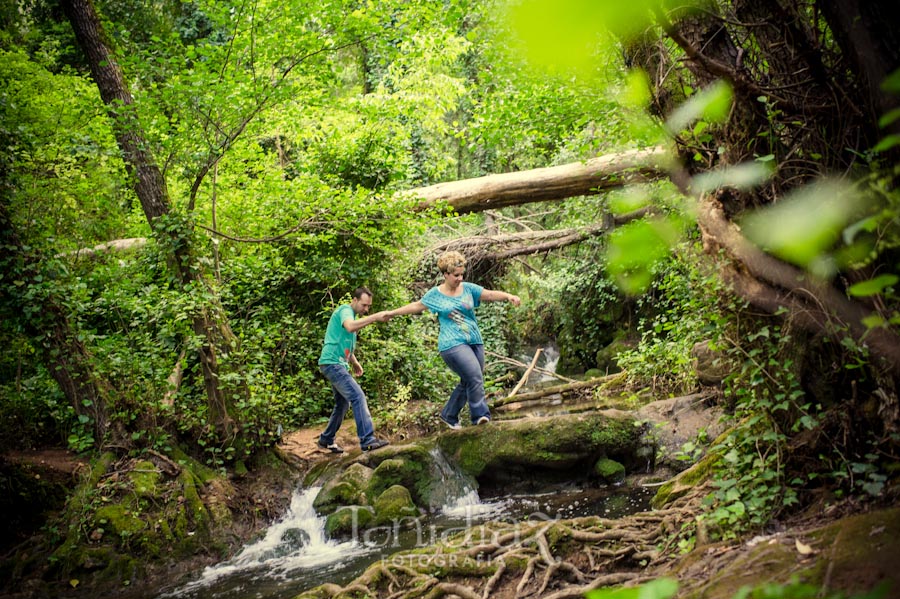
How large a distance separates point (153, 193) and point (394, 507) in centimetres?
513

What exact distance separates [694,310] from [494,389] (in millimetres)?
7322

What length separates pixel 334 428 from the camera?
29.4 feet

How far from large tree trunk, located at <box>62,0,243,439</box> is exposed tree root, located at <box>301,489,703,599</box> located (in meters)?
4.18

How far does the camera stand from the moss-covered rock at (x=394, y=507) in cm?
701

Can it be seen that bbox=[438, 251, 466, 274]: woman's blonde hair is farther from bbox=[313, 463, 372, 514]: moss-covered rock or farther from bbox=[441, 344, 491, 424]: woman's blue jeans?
bbox=[313, 463, 372, 514]: moss-covered rock

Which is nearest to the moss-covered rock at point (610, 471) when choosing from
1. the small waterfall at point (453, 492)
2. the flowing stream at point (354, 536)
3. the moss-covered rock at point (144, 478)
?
the flowing stream at point (354, 536)

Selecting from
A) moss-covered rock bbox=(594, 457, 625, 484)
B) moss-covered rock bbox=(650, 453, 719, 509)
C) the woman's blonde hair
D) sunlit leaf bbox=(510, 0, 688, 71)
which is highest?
the woman's blonde hair

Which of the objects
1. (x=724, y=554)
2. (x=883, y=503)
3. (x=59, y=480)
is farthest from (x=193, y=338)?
(x=883, y=503)

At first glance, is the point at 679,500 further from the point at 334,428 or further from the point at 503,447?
the point at 334,428

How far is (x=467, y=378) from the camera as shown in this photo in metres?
7.61

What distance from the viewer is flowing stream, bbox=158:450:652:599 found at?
5.92 meters

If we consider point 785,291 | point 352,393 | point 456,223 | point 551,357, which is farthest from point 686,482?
point 456,223

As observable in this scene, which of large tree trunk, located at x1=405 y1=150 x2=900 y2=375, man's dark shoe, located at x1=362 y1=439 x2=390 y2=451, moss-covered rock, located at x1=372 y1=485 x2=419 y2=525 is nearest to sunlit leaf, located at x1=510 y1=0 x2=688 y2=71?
large tree trunk, located at x1=405 y1=150 x2=900 y2=375

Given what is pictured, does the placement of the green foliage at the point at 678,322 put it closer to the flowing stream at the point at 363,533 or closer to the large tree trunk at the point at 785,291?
the large tree trunk at the point at 785,291
